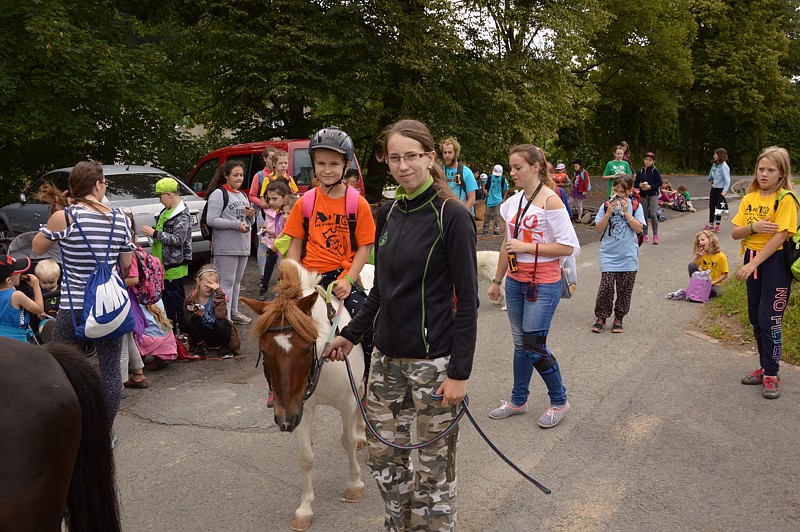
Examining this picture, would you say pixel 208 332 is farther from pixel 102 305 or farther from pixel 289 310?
pixel 289 310

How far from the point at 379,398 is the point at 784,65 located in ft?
181

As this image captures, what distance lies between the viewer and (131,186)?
10.5 metres

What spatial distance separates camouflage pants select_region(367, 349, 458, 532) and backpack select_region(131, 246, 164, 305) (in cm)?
361

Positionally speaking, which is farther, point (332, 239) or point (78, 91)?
point (78, 91)

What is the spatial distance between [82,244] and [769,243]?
529 centimetres

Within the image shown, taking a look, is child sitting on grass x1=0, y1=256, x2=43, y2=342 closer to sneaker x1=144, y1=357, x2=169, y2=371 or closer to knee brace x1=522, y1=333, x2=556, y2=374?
sneaker x1=144, y1=357, x2=169, y2=371

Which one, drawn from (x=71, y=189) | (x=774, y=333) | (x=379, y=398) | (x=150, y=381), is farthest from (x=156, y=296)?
(x=774, y=333)

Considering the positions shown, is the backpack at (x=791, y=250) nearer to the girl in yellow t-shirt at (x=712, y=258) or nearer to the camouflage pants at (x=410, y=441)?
the camouflage pants at (x=410, y=441)

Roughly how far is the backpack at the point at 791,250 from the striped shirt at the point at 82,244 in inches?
204

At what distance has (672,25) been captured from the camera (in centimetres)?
3108

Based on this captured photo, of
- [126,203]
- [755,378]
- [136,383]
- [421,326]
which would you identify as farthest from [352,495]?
[126,203]

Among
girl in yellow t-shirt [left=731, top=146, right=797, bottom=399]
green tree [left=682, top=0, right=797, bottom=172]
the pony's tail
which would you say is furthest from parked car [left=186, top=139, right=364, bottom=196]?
green tree [left=682, top=0, right=797, bottom=172]

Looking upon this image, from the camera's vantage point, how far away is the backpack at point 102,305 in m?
4.55

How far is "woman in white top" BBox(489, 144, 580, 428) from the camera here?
494 cm
